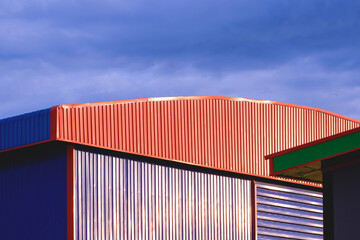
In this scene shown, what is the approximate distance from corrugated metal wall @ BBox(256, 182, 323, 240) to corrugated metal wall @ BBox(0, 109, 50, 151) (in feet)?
31.7

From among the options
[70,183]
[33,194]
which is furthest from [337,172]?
[33,194]

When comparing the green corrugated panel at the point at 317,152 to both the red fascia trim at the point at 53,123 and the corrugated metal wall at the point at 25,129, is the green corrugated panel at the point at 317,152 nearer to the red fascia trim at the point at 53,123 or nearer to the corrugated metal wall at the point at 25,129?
the red fascia trim at the point at 53,123

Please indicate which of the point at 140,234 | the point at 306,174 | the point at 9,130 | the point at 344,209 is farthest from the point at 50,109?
the point at 344,209

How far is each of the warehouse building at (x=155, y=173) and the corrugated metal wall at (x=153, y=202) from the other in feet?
0.11

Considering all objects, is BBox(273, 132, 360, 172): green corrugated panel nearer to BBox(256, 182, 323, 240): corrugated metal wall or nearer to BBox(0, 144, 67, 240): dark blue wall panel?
BBox(0, 144, 67, 240): dark blue wall panel

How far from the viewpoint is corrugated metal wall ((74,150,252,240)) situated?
806 inches

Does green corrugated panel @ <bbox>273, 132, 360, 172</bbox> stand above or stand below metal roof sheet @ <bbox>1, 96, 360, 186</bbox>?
below

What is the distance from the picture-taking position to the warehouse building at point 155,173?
2031cm

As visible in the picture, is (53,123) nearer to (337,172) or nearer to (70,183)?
(70,183)

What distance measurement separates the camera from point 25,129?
20.6m

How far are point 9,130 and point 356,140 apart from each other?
488 inches

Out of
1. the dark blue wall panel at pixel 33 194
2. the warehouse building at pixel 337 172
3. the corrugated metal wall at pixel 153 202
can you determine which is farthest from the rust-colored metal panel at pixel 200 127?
the warehouse building at pixel 337 172

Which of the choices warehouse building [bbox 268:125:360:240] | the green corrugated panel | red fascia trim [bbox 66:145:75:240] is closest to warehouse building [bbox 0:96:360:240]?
red fascia trim [bbox 66:145:75:240]

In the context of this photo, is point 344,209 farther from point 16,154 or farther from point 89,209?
point 16,154
